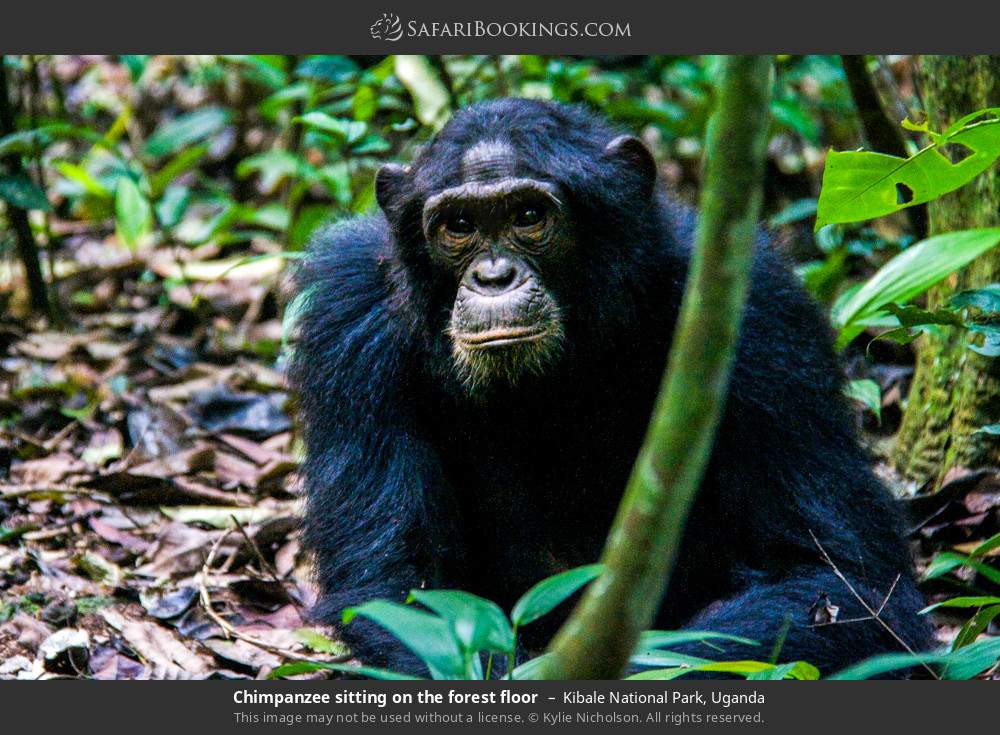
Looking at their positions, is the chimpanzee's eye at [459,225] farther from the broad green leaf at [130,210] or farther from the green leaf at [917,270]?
the broad green leaf at [130,210]

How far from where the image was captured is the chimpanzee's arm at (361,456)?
17.0 ft

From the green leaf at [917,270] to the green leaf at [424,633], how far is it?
2906mm

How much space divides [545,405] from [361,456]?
0.89m

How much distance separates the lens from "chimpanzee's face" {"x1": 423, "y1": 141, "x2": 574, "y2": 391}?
4879 mm

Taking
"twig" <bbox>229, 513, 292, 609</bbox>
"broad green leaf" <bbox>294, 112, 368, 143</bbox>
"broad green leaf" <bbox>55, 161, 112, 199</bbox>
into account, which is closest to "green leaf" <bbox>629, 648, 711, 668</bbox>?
"twig" <bbox>229, 513, 292, 609</bbox>

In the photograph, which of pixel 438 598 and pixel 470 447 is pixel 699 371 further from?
pixel 470 447

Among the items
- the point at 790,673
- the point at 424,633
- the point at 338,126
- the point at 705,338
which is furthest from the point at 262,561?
the point at 705,338

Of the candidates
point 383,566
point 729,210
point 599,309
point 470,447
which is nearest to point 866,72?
point 599,309

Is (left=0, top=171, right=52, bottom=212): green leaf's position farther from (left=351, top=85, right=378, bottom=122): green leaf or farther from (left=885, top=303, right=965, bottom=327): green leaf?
(left=885, top=303, right=965, bottom=327): green leaf

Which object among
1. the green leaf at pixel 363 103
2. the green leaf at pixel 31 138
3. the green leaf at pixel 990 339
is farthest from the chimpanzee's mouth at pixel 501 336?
the green leaf at pixel 31 138

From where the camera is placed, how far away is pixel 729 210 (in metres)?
2.31

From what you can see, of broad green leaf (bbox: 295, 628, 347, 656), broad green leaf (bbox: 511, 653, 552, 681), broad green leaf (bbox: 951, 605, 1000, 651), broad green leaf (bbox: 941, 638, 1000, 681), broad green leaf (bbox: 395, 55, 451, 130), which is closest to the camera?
broad green leaf (bbox: 511, 653, 552, 681)

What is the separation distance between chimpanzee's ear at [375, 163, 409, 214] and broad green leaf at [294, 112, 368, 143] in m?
1.56

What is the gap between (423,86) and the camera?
844 cm
